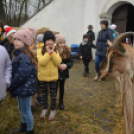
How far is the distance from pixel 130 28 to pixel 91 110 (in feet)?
34.4

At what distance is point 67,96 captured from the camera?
14.2ft

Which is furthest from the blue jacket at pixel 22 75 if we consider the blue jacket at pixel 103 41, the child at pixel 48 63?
the blue jacket at pixel 103 41

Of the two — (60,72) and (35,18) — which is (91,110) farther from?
(35,18)

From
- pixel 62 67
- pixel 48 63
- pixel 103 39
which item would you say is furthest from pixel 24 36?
pixel 103 39

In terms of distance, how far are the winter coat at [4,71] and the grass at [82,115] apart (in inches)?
44.7

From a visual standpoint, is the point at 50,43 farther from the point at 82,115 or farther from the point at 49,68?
the point at 82,115

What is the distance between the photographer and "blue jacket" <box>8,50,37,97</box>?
2180 mm

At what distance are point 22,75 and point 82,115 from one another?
1806 millimetres

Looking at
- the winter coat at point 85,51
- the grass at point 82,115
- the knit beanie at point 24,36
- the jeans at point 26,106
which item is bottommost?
the grass at point 82,115

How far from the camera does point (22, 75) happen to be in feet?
7.13

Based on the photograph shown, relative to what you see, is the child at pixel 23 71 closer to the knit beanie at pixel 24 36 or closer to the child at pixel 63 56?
the knit beanie at pixel 24 36

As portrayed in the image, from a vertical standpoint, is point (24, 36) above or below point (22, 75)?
above

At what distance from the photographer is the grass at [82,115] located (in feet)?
9.49

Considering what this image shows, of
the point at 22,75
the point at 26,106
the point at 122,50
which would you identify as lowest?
the point at 26,106
